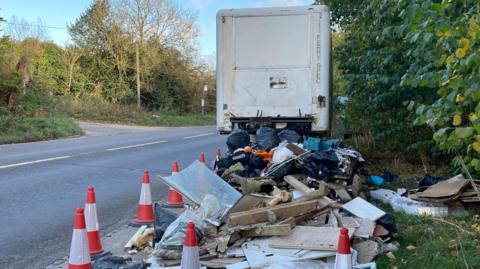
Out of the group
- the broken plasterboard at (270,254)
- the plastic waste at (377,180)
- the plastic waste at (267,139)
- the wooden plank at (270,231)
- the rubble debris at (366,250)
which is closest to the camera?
the broken plasterboard at (270,254)

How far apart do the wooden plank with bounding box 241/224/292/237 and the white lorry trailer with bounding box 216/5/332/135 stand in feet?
16.6

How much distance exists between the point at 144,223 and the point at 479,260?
3.84m

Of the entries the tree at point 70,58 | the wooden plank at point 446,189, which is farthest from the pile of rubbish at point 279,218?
the tree at point 70,58

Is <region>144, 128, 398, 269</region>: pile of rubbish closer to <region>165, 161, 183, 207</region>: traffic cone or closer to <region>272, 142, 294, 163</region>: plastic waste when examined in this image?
<region>272, 142, 294, 163</region>: plastic waste

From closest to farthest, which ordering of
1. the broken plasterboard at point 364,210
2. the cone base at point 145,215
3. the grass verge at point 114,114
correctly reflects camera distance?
the broken plasterboard at point 364,210 < the cone base at point 145,215 < the grass verge at point 114,114

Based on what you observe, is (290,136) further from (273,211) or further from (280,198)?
(273,211)

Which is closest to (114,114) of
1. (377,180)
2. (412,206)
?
(377,180)

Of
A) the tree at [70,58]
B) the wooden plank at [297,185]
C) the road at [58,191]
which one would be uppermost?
the tree at [70,58]

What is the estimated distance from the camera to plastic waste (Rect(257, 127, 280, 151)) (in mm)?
8828

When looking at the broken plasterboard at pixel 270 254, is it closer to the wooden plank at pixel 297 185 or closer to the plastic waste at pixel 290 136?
the wooden plank at pixel 297 185

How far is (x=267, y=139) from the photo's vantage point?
8.95 meters

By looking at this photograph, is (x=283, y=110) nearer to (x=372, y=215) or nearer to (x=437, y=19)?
(x=372, y=215)

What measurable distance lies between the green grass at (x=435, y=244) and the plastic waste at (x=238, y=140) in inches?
151

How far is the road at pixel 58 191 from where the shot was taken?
5.43 meters
